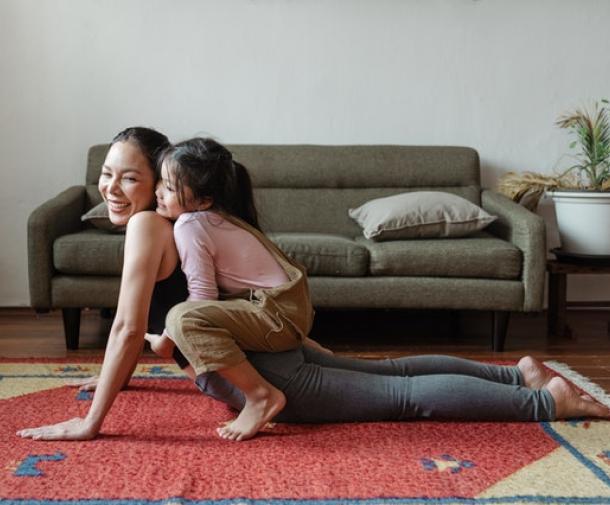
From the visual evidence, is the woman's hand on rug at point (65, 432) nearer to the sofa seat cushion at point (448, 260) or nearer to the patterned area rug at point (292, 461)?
the patterned area rug at point (292, 461)

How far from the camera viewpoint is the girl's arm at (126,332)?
6.44ft

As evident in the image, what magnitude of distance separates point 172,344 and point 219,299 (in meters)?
0.17

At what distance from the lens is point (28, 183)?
395 centimetres

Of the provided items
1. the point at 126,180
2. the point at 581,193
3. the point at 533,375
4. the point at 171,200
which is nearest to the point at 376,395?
the point at 533,375

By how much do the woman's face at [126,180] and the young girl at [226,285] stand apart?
5 centimetres

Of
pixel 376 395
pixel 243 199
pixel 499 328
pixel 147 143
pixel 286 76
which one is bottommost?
pixel 499 328

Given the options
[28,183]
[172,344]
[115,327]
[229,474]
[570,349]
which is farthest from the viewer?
[28,183]

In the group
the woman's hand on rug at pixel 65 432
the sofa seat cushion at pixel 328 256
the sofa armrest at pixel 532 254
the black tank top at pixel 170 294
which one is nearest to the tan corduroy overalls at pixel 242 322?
the black tank top at pixel 170 294

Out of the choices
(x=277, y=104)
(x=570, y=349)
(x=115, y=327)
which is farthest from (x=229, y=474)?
(x=277, y=104)

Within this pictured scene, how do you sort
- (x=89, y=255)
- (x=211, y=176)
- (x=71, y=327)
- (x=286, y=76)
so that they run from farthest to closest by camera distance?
1. (x=286, y=76)
2. (x=71, y=327)
3. (x=89, y=255)
4. (x=211, y=176)

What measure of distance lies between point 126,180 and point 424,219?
4.87 ft

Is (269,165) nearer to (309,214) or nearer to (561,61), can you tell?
(309,214)

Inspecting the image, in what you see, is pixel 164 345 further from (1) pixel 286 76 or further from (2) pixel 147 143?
(1) pixel 286 76

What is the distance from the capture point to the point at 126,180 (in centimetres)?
209
